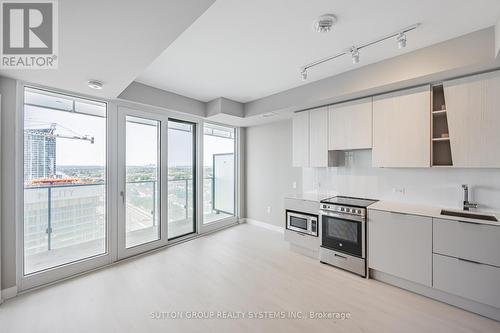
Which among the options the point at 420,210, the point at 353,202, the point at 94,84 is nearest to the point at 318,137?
the point at 353,202

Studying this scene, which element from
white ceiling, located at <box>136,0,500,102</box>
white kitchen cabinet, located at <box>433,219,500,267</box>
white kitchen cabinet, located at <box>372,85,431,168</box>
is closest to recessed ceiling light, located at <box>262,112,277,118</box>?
white ceiling, located at <box>136,0,500,102</box>

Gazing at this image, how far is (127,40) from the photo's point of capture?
5.52 ft

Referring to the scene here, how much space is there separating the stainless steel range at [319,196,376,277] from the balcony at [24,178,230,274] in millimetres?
2914

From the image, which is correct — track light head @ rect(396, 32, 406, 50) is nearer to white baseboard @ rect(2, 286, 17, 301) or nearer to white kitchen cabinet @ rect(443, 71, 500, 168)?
white kitchen cabinet @ rect(443, 71, 500, 168)

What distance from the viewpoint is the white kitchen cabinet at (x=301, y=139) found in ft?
12.4

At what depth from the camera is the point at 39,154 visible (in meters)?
2.62

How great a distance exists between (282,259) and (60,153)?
356 cm

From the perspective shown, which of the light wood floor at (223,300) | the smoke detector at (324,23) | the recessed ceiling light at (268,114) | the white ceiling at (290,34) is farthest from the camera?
the recessed ceiling light at (268,114)

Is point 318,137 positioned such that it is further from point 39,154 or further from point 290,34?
point 39,154

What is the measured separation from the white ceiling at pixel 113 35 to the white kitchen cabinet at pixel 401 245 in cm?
293

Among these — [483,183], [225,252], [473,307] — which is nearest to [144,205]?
[225,252]

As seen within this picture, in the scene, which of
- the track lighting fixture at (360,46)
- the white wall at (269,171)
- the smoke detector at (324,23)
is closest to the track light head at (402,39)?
the track lighting fixture at (360,46)

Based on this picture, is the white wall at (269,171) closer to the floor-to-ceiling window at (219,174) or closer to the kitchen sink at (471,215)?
the floor-to-ceiling window at (219,174)

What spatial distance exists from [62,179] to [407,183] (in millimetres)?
4851
